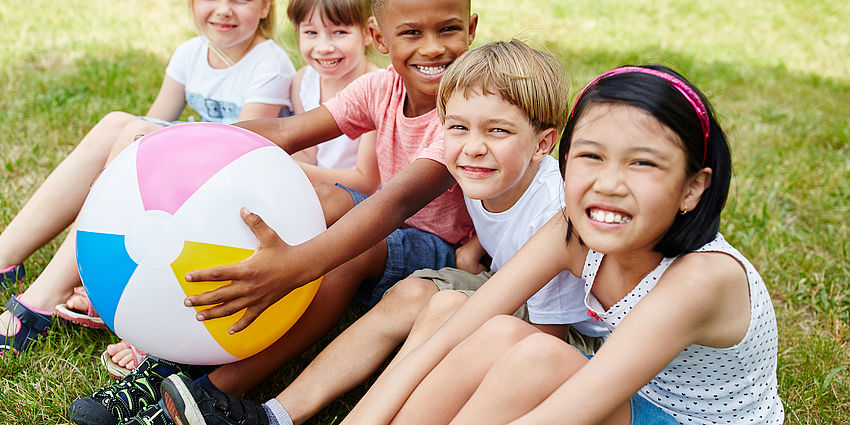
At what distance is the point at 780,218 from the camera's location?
365cm

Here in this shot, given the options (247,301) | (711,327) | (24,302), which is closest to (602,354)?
(711,327)

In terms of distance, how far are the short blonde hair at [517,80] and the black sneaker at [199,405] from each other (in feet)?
3.67

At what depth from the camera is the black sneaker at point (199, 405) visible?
6.40ft

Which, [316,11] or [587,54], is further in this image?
[587,54]

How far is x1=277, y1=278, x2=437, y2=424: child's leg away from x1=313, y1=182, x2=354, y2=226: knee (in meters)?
0.43

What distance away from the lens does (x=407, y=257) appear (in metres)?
2.66

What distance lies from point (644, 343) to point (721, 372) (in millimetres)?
344

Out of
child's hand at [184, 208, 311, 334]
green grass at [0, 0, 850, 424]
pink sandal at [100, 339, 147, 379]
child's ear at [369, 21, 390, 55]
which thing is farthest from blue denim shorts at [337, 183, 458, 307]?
pink sandal at [100, 339, 147, 379]

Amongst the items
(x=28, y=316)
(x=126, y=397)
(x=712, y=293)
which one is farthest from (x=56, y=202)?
(x=712, y=293)

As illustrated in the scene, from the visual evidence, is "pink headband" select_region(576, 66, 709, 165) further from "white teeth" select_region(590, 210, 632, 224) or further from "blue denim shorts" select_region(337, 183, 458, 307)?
"blue denim shorts" select_region(337, 183, 458, 307)

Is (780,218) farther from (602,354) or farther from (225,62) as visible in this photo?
(225,62)

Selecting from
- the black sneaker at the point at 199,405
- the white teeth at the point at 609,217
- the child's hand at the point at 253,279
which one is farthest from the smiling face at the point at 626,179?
the black sneaker at the point at 199,405

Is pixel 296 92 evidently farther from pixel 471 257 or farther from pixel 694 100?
pixel 694 100

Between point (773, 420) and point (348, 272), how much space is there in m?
1.38
